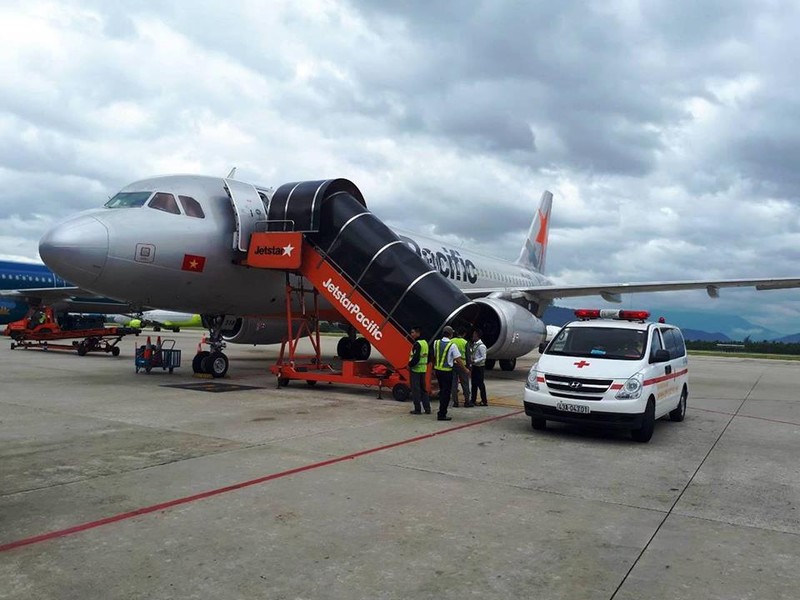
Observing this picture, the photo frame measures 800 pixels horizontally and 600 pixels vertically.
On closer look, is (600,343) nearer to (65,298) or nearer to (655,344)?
(655,344)

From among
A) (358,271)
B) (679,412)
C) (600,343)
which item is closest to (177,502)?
(600,343)

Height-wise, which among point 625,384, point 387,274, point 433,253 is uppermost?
point 433,253

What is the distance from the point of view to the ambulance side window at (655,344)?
968cm

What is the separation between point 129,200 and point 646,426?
10.4m

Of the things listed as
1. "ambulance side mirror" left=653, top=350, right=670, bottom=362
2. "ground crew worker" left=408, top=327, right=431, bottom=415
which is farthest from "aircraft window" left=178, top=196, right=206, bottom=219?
"ambulance side mirror" left=653, top=350, right=670, bottom=362

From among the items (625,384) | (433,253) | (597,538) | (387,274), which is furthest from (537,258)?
(597,538)

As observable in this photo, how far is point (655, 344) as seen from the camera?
10.1 meters

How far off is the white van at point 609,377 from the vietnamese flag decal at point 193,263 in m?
7.16

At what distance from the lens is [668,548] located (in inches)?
187

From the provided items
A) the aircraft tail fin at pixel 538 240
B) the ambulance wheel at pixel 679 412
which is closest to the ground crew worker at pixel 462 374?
the ambulance wheel at pixel 679 412

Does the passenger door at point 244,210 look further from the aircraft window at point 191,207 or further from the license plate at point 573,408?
the license plate at point 573,408

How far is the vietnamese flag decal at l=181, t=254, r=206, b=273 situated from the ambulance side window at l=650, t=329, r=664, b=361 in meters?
8.64

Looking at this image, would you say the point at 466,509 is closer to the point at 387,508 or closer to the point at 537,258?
the point at 387,508

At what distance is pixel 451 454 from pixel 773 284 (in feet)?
51.1
